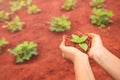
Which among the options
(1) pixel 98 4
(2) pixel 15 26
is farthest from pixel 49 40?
(1) pixel 98 4

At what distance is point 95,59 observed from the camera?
219 cm

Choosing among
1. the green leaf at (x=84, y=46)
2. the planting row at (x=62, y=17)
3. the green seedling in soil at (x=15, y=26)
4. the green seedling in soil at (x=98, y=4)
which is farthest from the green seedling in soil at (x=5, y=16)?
the green leaf at (x=84, y=46)

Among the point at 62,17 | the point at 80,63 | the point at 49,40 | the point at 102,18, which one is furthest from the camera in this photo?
the point at 62,17

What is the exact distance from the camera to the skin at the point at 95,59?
6.52ft

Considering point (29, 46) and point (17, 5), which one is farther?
point (17, 5)

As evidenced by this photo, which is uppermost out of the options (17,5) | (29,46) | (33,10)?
(17,5)

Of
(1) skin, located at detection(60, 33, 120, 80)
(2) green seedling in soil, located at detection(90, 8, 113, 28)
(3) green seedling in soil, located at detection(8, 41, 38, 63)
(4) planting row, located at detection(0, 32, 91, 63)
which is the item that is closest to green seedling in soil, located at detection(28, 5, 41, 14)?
(4) planting row, located at detection(0, 32, 91, 63)

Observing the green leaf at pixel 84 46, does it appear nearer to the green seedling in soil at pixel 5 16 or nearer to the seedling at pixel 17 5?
the green seedling in soil at pixel 5 16

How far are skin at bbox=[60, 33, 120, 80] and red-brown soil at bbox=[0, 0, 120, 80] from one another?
1259 mm

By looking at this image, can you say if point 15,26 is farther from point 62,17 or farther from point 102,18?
point 102,18

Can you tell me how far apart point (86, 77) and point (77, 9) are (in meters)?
4.03

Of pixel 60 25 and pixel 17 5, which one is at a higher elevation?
pixel 17 5

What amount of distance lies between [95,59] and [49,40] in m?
2.53

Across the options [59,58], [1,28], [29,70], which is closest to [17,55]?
[29,70]
